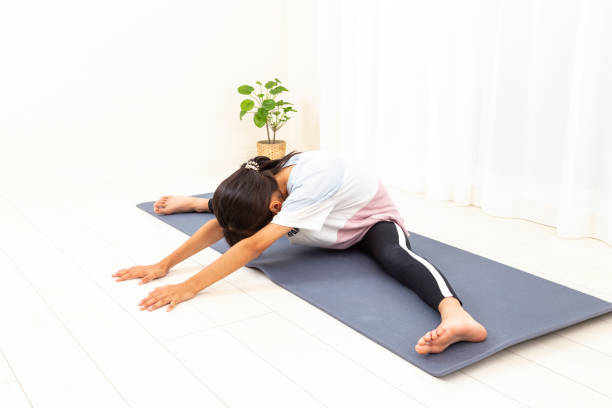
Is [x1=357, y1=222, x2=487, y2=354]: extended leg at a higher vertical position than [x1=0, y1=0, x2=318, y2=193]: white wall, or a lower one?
lower

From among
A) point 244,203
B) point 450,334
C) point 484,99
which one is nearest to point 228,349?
point 244,203

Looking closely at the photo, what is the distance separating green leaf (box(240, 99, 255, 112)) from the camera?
366 centimetres

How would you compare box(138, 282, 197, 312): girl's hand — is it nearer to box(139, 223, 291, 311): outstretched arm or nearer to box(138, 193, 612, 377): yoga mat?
box(139, 223, 291, 311): outstretched arm

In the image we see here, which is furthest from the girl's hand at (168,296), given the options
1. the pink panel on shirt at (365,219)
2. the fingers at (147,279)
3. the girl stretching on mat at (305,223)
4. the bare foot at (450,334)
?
the bare foot at (450,334)

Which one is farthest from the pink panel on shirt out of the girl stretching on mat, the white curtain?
the white curtain

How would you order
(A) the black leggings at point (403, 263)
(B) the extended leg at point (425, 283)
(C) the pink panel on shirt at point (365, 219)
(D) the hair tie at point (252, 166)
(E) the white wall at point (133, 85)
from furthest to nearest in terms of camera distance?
(E) the white wall at point (133, 85) < (C) the pink panel on shirt at point (365, 219) < (D) the hair tie at point (252, 166) < (A) the black leggings at point (403, 263) < (B) the extended leg at point (425, 283)

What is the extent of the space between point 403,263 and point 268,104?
6.87 ft

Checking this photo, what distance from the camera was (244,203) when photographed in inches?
67.1

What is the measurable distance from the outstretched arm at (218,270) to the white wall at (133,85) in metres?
1.95

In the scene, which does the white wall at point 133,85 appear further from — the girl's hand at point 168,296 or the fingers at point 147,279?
the girl's hand at point 168,296

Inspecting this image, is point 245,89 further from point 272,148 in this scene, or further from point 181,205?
point 181,205

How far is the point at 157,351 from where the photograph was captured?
145 cm

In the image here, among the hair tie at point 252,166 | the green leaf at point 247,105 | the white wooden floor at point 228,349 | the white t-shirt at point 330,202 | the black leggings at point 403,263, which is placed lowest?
the white wooden floor at point 228,349

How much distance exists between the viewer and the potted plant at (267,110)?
366 cm
